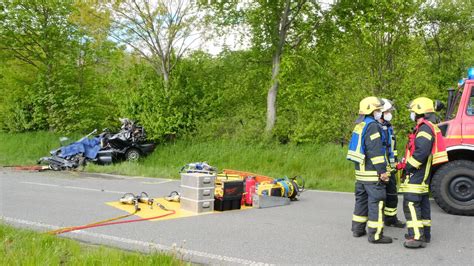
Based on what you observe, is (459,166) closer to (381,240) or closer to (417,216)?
(417,216)

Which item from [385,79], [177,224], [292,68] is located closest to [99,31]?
[292,68]

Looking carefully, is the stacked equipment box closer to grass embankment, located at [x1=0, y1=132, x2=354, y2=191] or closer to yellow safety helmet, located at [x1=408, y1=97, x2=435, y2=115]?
yellow safety helmet, located at [x1=408, y1=97, x2=435, y2=115]

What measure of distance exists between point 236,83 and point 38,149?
31.7ft

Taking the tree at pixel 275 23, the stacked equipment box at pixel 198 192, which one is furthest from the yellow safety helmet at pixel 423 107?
the tree at pixel 275 23

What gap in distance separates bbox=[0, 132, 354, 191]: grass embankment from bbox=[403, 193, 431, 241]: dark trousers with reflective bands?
5.28m

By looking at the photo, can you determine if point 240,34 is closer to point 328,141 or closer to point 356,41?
point 356,41

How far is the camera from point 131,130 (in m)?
17.2

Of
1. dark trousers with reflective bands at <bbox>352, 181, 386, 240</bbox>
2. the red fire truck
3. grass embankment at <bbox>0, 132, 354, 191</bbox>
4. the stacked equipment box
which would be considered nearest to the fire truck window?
the red fire truck

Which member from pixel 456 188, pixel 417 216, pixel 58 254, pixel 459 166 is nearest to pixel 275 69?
pixel 459 166

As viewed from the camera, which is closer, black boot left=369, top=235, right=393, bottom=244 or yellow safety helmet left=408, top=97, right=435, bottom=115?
black boot left=369, top=235, right=393, bottom=244

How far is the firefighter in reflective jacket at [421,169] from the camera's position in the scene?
5688 millimetres

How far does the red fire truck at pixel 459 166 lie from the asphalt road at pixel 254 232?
0.28 meters

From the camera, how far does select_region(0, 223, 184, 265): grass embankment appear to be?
13.7 feet

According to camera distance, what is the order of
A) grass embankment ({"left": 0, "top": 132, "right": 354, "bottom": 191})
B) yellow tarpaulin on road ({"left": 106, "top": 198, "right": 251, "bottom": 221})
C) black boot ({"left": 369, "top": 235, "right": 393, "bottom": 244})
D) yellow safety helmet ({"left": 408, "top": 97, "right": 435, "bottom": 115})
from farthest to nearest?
grass embankment ({"left": 0, "top": 132, "right": 354, "bottom": 191}) < yellow tarpaulin on road ({"left": 106, "top": 198, "right": 251, "bottom": 221}) < yellow safety helmet ({"left": 408, "top": 97, "right": 435, "bottom": 115}) < black boot ({"left": 369, "top": 235, "right": 393, "bottom": 244})
